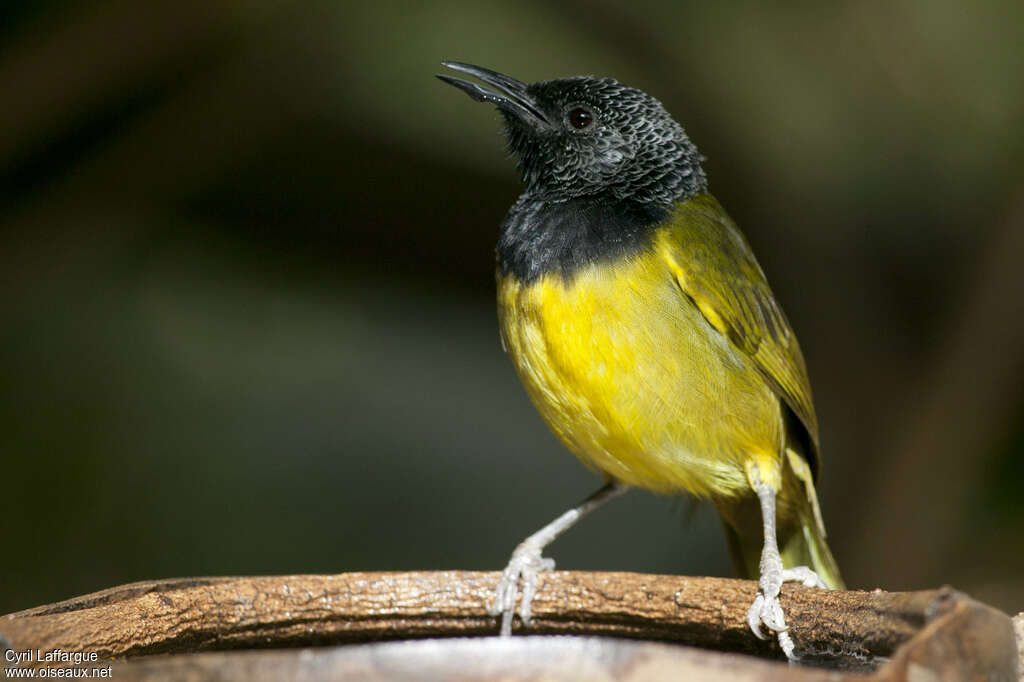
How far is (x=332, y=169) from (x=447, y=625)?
3443mm

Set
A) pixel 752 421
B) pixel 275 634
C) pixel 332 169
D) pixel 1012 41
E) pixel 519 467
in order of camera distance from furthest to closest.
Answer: pixel 519 467
pixel 332 169
pixel 1012 41
pixel 752 421
pixel 275 634

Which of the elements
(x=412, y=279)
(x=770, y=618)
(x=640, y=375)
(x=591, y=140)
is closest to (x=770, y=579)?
(x=770, y=618)

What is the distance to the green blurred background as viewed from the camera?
4980 millimetres

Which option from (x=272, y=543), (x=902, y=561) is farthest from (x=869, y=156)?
(x=272, y=543)

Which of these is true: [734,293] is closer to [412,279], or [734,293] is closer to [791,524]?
[791,524]

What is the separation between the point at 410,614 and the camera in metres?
2.32

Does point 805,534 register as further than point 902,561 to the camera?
No

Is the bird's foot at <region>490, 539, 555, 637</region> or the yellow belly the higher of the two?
the yellow belly

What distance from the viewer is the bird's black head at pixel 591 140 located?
3.18 metres

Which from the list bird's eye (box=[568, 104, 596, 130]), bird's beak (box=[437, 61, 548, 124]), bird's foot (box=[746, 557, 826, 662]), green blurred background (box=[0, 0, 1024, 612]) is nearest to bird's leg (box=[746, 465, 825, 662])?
bird's foot (box=[746, 557, 826, 662])

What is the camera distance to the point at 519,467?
19.2 ft

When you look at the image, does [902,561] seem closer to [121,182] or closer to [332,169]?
[332,169]

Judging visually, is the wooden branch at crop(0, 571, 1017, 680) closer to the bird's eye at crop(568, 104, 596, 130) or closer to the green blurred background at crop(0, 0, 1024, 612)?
the bird's eye at crop(568, 104, 596, 130)

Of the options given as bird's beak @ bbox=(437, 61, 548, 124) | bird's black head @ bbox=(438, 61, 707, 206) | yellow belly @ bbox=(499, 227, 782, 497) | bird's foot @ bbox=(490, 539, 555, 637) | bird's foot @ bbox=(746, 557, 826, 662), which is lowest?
bird's foot @ bbox=(746, 557, 826, 662)
